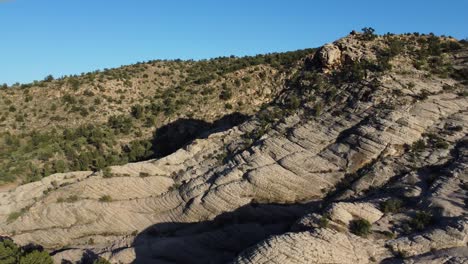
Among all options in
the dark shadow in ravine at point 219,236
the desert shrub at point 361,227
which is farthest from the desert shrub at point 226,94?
the desert shrub at point 361,227

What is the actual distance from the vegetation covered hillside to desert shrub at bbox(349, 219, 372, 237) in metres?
25.1

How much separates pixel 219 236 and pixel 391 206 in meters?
9.64

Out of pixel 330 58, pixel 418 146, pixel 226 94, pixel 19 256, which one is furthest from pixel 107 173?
pixel 418 146

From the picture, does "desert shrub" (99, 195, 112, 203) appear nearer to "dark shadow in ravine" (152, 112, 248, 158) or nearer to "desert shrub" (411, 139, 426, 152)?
"dark shadow in ravine" (152, 112, 248, 158)

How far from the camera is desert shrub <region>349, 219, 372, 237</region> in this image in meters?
19.5

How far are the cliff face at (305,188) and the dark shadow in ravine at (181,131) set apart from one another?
33.4 feet

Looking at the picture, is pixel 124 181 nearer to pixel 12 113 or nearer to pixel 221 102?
pixel 221 102

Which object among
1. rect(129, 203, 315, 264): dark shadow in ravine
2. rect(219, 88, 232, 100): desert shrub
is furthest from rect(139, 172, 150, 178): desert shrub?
rect(219, 88, 232, 100): desert shrub

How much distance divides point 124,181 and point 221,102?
18785 mm

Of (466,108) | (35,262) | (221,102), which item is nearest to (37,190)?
(35,262)

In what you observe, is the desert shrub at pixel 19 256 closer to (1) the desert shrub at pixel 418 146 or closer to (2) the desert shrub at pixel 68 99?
(1) the desert shrub at pixel 418 146

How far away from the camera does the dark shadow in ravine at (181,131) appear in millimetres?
43463

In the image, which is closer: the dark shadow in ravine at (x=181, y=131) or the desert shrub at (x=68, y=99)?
the dark shadow in ravine at (x=181, y=131)

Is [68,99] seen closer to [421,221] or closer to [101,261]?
[101,261]
